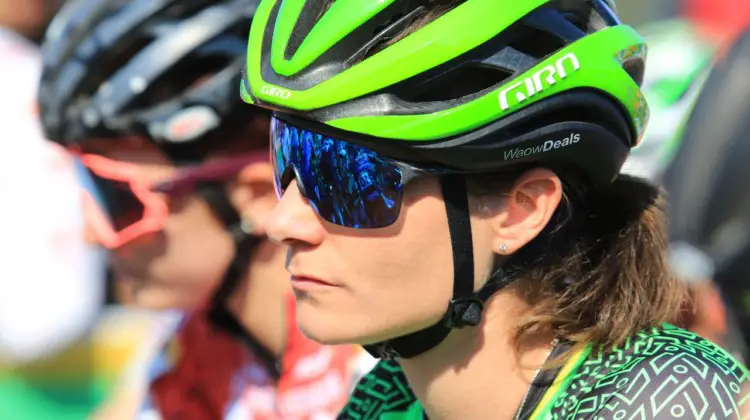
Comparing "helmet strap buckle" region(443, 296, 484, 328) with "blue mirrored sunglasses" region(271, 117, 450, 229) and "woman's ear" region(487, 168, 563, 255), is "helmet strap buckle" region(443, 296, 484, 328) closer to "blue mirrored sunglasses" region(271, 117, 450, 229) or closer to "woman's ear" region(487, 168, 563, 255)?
"woman's ear" region(487, 168, 563, 255)

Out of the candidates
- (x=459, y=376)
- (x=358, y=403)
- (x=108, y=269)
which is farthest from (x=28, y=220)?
(x=459, y=376)

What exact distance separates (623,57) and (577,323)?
61 cm

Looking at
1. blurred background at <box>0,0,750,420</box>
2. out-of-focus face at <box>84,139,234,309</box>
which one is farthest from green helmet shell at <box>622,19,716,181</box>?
out-of-focus face at <box>84,139,234,309</box>

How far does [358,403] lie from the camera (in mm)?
2500

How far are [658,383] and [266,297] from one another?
183 centimetres

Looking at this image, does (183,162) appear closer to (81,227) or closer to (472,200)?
(472,200)

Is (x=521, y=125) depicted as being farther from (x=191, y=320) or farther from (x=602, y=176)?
(x=191, y=320)

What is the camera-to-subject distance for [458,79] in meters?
2.04

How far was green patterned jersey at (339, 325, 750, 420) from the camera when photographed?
192cm

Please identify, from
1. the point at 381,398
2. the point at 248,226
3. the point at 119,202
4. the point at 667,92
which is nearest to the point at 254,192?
the point at 248,226

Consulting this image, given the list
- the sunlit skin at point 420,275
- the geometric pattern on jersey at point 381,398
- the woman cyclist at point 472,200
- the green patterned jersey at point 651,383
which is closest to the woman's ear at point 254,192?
the geometric pattern on jersey at point 381,398

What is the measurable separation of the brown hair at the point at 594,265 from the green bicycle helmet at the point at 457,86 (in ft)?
0.26

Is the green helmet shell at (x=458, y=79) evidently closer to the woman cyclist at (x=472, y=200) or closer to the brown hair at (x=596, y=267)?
the woman cyclist at (x=472, y=200)

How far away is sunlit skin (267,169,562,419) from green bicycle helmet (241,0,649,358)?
46 millimetres
